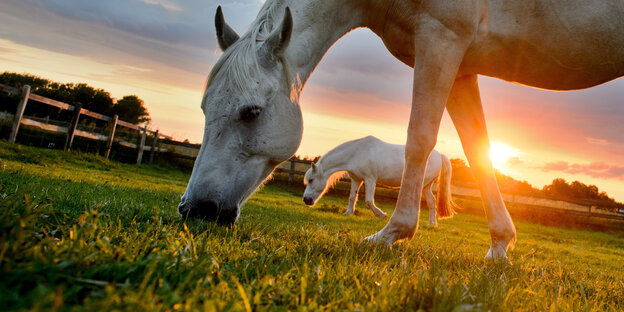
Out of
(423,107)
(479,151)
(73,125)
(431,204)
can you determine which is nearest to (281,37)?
(423,107)

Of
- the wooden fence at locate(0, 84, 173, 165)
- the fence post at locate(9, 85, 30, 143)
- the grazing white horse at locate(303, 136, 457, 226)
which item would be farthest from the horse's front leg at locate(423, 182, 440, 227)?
the fence post at locate(9, 85, 30, 143)

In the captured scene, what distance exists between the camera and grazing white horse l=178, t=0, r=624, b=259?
2.28 m

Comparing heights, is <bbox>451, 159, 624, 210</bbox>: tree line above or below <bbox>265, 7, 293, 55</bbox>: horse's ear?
above

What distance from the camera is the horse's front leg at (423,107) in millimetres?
2541

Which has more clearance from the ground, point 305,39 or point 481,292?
point 305,39

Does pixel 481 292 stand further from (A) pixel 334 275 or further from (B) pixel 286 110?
(B) pixel 286 110

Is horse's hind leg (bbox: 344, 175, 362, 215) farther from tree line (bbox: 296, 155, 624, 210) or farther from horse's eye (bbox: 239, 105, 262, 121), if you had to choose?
horse's eye (bbox: 239, 105, 262, 121)

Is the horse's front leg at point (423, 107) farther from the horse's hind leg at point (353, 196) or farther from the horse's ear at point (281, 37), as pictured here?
the horse's hind leg at point (353, 196)

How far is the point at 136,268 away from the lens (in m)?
0.88

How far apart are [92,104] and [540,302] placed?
165ft

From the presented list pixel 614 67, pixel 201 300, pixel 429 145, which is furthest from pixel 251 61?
pixel 614 67

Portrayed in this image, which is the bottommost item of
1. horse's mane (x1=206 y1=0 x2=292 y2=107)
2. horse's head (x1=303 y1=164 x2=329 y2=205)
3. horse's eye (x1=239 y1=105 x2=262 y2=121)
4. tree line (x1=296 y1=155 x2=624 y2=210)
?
horse's head (x1=303 y1=164 x2=329 y2=205)

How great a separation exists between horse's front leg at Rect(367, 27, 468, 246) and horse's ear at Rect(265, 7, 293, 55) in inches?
39.4

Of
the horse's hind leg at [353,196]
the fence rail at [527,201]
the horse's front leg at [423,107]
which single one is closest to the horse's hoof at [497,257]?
the horse's front leg at [423,107]
